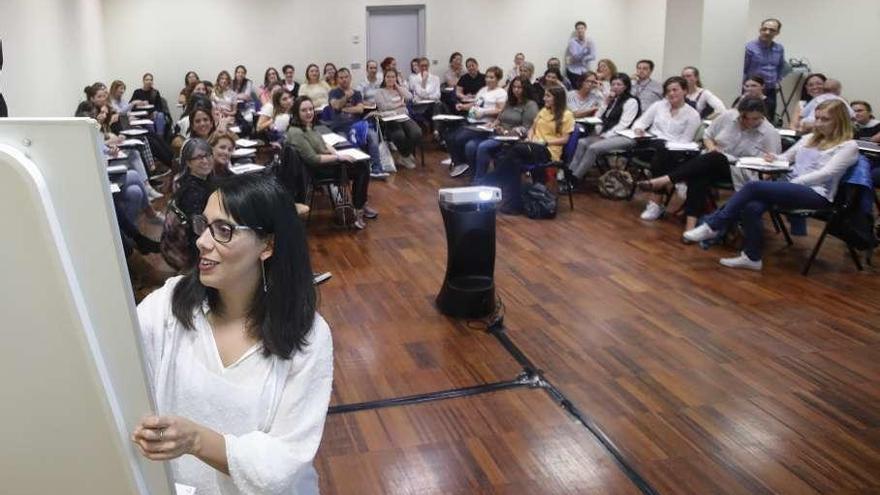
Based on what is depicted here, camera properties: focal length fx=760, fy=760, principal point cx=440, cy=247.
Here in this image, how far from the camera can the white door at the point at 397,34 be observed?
1287 centimetres

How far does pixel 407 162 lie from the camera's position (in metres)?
9.72

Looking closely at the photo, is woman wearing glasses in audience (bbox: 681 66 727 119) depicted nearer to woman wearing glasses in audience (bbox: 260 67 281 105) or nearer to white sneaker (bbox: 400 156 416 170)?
white sneaker (bbox: 400 156 416 170)

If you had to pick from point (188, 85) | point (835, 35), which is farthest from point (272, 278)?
point (188, 85)

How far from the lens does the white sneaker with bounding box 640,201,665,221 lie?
6.75 metres

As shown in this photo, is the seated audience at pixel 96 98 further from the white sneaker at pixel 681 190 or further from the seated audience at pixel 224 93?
the white sneaker at pixel 681 190

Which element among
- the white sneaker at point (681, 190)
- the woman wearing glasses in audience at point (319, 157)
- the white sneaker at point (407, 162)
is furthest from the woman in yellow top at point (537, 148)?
the white sneaker at point (407, 162)

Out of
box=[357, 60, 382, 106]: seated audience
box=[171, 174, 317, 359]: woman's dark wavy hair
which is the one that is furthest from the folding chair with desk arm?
box=[357, 60, 382, 106]: seated audience

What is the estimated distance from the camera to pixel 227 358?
141 cm

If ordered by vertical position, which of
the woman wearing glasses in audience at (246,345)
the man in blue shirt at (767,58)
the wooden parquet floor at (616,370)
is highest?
the man in blue shirt at (767,58)

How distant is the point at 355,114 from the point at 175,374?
323 inches

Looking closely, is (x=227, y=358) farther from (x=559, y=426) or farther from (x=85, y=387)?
(x=559, y=426)

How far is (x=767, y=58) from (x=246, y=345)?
9.31 m

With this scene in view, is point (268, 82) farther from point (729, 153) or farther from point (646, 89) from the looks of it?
point (729, 153)

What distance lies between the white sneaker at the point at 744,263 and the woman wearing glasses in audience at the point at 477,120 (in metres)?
3.71
